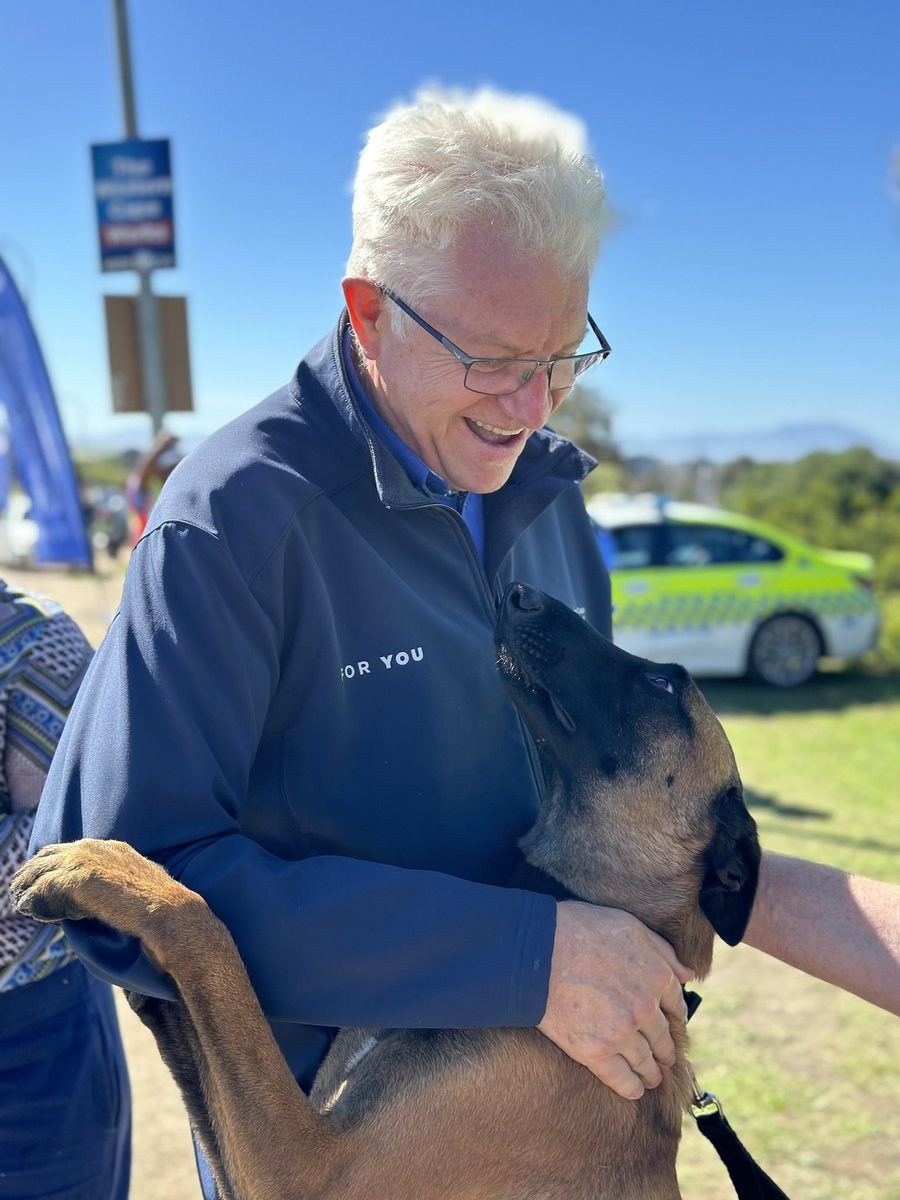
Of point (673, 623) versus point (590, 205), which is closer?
point (590, 205)

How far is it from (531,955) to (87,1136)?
1.25 meters

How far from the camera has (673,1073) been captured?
2088 mm

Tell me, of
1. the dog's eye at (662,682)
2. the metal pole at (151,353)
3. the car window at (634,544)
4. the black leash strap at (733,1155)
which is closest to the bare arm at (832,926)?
the black leash strap at (733,1155)

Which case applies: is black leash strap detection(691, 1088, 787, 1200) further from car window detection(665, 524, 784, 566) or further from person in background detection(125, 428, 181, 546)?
car window detection(665, 524, 784, 566)

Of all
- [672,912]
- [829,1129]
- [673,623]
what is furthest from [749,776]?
[672,912]

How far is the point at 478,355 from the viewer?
5.70 ft

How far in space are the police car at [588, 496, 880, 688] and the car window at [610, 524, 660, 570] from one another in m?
0.01

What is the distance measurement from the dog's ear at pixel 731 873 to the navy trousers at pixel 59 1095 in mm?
1362

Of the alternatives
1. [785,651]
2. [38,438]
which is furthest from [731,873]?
[785,651]

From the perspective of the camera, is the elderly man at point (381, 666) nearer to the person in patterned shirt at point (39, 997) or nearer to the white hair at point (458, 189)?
the white hair at point (458, 189)

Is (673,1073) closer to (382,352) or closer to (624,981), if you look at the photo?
(624,981)

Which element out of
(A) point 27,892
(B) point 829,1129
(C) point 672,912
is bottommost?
(B) point 829,1129

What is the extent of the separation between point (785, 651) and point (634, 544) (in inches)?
81.3

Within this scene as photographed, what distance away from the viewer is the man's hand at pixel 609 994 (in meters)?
1.61
